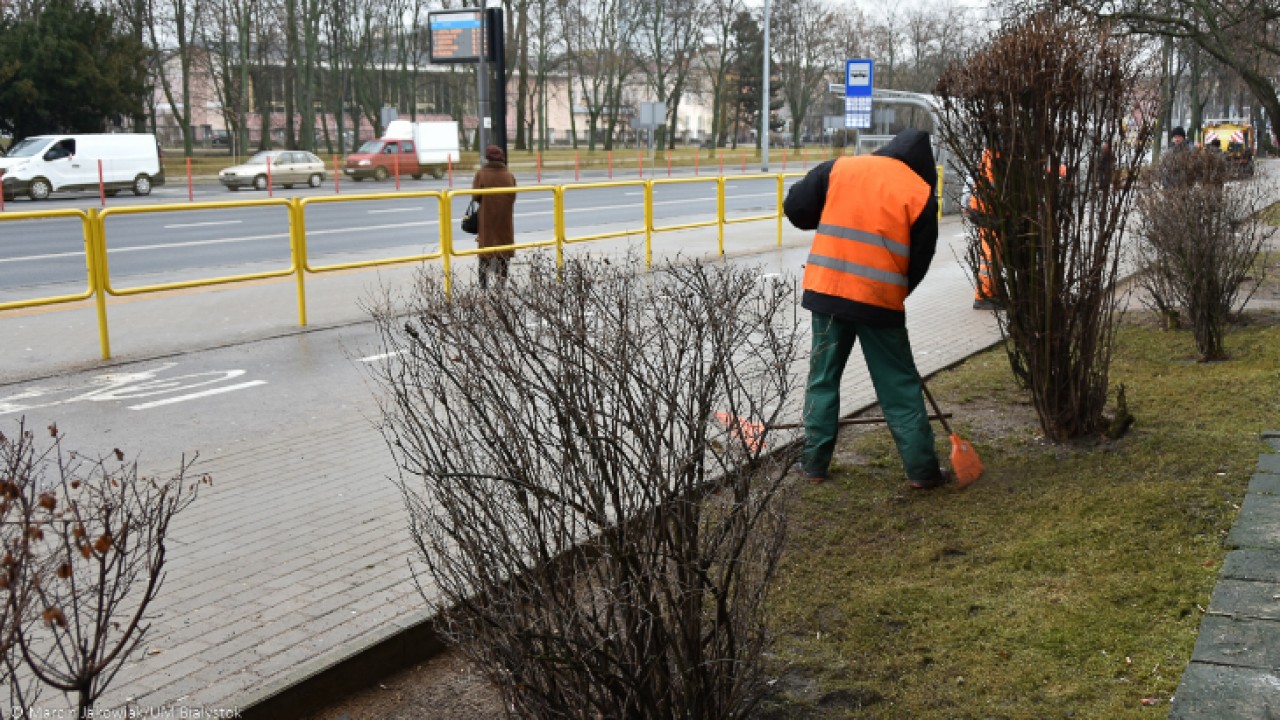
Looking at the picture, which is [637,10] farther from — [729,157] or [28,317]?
[28,317]

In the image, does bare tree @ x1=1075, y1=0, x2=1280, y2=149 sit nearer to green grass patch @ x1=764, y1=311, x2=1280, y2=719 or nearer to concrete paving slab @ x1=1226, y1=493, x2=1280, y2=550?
green grass patch @ x1=764, y1=311, x2=1280, y2=719

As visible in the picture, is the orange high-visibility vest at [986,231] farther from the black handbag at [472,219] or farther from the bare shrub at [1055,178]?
the black handbag at [472,219]

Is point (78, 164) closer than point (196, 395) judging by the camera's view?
No

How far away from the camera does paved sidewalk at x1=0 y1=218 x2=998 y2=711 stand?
12.5 ft

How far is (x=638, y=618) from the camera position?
2.76 meters

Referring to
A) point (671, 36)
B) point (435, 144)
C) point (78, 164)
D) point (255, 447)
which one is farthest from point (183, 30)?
point (255, 447)

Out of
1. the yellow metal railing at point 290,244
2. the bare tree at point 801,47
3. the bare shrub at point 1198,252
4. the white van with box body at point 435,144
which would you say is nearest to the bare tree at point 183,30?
the white van with box body at point 435,144

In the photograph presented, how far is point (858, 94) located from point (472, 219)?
46.4 ft

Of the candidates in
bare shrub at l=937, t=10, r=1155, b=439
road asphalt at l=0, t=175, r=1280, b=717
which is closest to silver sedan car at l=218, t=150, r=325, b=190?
road asphalt at l=0, t=175, r=1280, b=717

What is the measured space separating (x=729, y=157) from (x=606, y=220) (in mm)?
51546

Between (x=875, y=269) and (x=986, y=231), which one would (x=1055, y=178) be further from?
(x=875, y=269)

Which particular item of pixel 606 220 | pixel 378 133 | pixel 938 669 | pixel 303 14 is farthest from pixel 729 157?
pixel 938 669

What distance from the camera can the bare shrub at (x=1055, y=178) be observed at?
5.37m

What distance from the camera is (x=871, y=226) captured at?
202 inches
